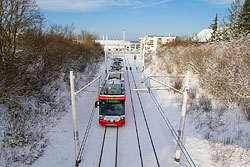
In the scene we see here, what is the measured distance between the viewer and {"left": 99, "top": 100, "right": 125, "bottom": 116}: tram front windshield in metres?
11.5

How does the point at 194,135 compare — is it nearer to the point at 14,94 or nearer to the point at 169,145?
the point at 169,145

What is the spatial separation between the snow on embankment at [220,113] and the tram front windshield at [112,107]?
5089 mm

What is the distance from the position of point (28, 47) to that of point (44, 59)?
1.95 m

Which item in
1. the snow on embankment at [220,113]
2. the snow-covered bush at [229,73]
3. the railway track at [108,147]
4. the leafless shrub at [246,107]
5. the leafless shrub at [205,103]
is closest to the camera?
the railway track at [108,147]

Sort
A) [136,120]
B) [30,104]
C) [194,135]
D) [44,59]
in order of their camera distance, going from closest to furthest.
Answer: [194,135], [30,104], [136,120], [44,59]

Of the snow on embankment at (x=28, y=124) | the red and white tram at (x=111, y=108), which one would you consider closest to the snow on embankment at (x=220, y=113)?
the red and white tram at (x=111, y=108)

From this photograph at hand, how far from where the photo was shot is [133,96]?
1950 centimetres

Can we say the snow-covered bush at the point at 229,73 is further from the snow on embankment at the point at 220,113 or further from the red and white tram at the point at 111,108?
the red and white tram at the point at 111,108

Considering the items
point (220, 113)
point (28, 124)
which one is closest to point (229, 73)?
point (220, 113)

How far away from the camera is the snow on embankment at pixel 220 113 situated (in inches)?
369

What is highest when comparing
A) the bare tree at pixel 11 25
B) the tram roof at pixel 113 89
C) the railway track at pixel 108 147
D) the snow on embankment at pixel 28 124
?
the bare tree at pixel 11 25

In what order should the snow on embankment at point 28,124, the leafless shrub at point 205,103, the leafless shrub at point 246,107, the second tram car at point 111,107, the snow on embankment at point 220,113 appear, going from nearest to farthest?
the snow on embankment at point 28,124 < the snow on embankment at point 220,113 < the second tram car at point 111,107 < the leafless shrub at point 246,107 < the leafless shrub at point 205,103

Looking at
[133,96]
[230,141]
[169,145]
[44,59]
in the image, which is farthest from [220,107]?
[44,59]

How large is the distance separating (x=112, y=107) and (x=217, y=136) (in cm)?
755
